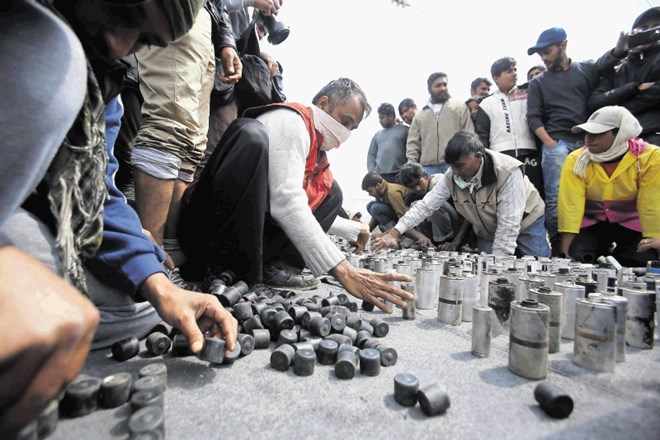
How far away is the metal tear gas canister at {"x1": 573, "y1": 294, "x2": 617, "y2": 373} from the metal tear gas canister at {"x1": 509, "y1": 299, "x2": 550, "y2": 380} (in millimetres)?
156

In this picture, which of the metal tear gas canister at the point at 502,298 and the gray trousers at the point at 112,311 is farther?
the metal tear gas canister at the point at 502,298

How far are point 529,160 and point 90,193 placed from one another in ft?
17.6

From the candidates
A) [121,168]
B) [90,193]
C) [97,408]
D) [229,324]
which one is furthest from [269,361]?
[121,168]

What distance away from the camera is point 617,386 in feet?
3.65

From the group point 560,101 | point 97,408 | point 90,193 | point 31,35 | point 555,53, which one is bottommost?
point 97,408

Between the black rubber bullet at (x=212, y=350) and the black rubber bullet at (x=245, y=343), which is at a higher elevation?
the black rubber bullet at (x=212, y=350)

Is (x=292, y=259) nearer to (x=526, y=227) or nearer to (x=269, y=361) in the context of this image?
(x=269, y=361)

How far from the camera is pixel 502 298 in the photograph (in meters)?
1.62

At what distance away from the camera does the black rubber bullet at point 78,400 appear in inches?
34.4

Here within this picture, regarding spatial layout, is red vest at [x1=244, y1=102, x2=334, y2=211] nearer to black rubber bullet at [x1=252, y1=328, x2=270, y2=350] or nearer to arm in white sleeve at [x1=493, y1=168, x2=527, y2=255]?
black rubber bullet at [x1=252, y1=328, x2=270, y2=350]

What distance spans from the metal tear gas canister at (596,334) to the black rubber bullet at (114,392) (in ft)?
4.55

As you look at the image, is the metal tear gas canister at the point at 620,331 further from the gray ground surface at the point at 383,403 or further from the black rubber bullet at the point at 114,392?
the black rubber bullet at the point at 114,392

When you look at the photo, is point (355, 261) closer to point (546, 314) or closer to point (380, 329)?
point (380, 329)

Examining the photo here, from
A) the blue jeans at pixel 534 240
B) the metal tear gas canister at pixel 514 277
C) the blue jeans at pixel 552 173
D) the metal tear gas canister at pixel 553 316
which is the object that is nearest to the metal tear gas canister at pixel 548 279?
the metal tear gas canister at pixel 514 277
